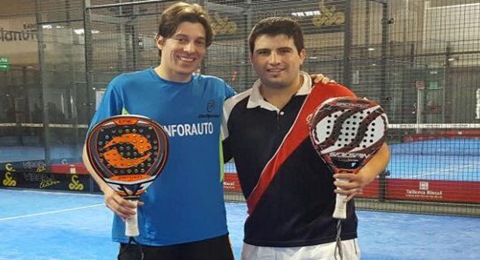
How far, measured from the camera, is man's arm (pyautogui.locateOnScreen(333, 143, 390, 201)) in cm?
199

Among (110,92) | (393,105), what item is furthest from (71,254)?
(393,105)

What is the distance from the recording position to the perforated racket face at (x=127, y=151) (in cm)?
202

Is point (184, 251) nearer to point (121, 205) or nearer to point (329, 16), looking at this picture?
point (121, 205)

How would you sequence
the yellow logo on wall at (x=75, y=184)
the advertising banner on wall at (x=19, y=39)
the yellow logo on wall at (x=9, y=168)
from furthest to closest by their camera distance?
the advertising banner on wall at (x=19, y=39)
the yellow logo on wall at (x=9, y=168)
the yellow logo on wall at (x=75, y=184)

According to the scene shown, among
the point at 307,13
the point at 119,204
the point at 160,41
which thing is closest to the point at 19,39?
the point at 307,13

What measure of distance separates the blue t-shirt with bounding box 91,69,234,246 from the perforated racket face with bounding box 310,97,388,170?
52cm

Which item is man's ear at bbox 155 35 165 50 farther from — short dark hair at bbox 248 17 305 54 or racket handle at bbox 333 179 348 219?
racket handle at bbox 333 179 348 219

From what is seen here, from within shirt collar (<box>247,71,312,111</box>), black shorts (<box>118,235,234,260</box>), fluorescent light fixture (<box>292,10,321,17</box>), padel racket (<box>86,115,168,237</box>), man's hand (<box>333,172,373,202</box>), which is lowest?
black shorts (<box>118,235,234,260</box>)

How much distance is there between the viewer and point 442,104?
12695 millimetres

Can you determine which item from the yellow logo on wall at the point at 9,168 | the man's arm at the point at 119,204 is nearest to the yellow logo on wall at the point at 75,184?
the yellow logo on wall at the point at 9,168

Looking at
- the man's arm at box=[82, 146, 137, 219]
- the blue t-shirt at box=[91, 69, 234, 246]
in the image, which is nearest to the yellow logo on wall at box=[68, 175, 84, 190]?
the blue t-shirt at box=[91, 69, 234, 246]

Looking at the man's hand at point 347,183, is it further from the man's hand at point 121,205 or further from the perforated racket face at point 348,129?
the man's hand at point 121,205

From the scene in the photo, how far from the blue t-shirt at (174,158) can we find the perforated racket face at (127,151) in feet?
0.71

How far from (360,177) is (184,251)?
788mm
